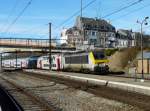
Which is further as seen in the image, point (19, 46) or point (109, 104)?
point (19, 46)

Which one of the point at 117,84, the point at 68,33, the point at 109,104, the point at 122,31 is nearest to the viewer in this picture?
the point at 109,104

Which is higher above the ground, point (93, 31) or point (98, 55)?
point (93, 31)

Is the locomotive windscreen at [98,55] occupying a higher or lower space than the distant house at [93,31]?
lower

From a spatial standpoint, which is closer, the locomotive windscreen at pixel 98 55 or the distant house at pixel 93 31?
the locomotive windscreen at pixel 98 55

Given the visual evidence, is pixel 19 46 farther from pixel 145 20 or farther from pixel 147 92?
pixel 147 92

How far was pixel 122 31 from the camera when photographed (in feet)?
640

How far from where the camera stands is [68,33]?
18225 centimetres

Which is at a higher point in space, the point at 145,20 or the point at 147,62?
the point at 145,20

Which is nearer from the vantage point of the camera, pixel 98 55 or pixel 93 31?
pixel 98 55

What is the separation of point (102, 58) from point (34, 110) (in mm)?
41160

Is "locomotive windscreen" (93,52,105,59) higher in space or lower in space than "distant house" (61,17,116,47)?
lower

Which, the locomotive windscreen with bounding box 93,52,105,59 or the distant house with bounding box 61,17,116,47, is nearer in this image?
the locomotive windscreen with bounding box 93,52,105,59

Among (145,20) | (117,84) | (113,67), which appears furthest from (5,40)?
(117,84)

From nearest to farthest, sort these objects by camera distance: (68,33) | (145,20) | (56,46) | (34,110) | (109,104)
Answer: (34,110) < (109,104) < (145,20) < (56,46) < (68,33)
